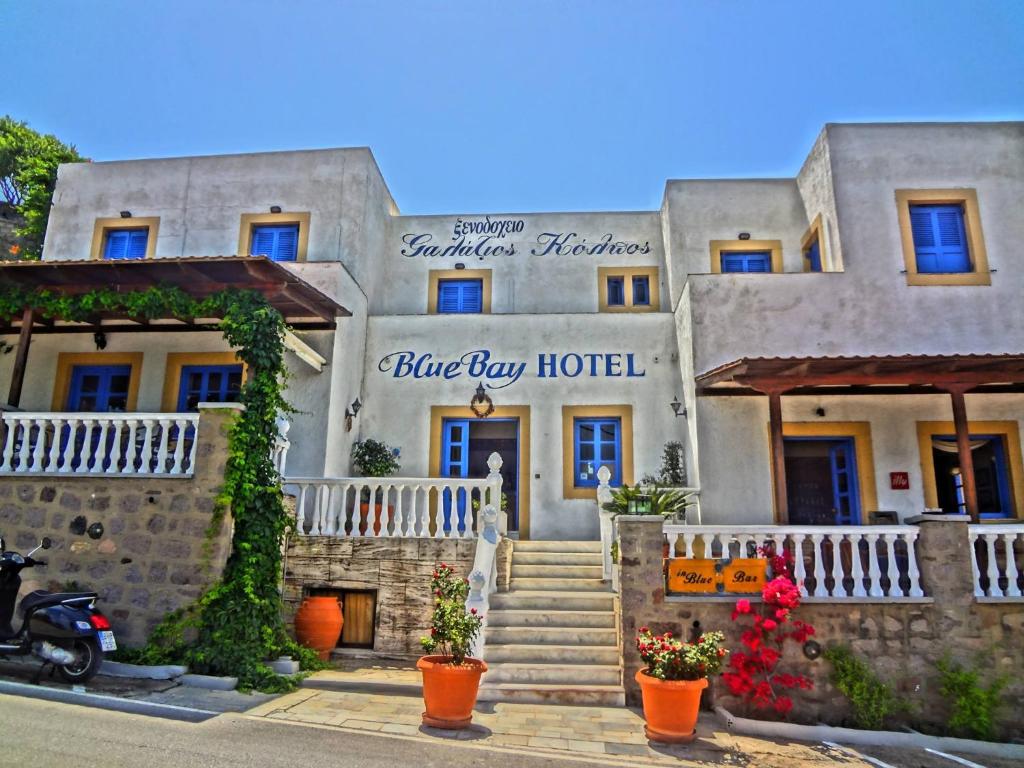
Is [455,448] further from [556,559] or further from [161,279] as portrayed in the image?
[161,279]

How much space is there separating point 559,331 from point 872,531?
6635mm

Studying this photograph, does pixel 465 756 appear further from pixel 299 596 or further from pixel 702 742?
pixel 299 596

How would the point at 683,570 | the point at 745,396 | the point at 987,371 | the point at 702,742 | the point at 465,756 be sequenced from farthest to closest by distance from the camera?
the point at 745,396, the point at 987,371, the point at 683,570, the point at 702,742, the point at 465,756

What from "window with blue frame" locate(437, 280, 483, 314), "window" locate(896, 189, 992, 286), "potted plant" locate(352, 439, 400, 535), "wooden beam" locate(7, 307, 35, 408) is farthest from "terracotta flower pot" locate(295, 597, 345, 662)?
"window" locate(896, 189, 992, 286)

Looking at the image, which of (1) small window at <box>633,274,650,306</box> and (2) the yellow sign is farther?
A: (1) small window at <box>633,274,650,306</box>

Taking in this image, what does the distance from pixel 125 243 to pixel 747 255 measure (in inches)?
468

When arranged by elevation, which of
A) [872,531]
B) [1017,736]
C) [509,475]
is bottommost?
[1017,736]

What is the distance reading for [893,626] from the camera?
7.83 metres

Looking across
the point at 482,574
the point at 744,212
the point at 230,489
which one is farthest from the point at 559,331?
the point at 230,489

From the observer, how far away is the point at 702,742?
21.9ft

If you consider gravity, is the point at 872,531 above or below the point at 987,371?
below

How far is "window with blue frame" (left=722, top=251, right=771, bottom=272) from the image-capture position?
45.0 ft

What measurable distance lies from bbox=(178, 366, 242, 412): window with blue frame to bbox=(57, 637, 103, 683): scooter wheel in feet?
18.6

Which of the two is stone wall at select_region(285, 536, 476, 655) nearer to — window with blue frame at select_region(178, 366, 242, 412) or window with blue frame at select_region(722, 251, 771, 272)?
window with blue frame at select_region(178, 366, 242, 412)
